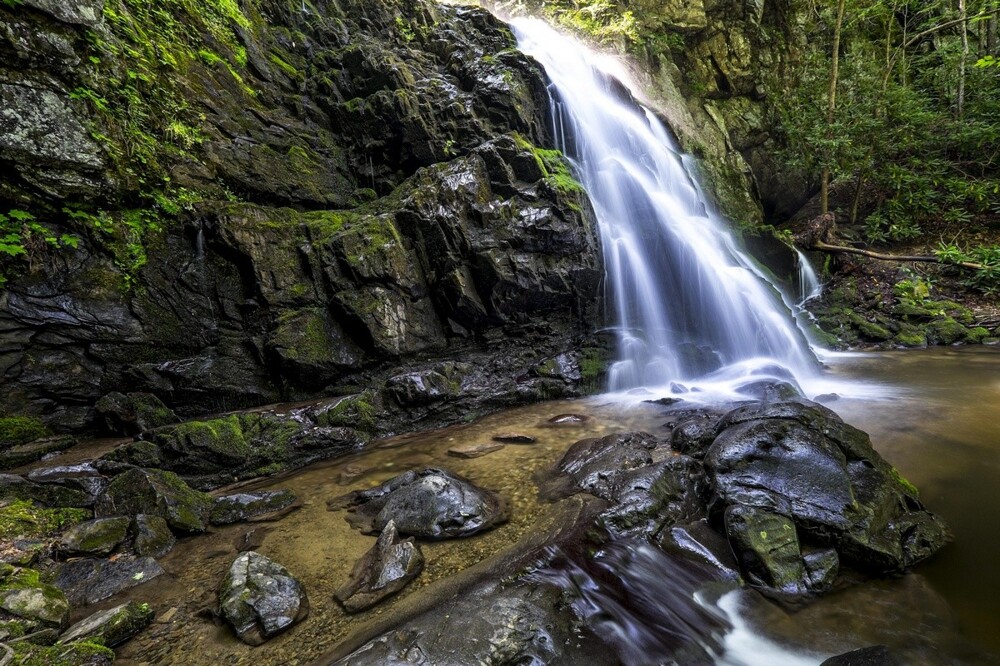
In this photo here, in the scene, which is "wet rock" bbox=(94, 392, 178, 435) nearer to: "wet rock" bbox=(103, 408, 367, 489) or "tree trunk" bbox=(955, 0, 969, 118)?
"wet rock" bbox=(103, 408, 367, 489)

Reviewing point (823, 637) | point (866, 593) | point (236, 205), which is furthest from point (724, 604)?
point (236, 205)

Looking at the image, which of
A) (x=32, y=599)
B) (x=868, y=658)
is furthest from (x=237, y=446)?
(x=868, y=658)

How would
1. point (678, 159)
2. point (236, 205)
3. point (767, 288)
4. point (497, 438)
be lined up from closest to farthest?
point (497, 438), point (236, 205), point (767, 288), point (678, 159)

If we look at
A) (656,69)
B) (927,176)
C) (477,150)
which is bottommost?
(927,176)

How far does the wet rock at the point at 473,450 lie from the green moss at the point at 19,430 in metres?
5.68

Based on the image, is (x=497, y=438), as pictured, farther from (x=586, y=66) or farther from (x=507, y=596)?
(x=586, y=66)

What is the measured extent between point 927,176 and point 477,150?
1535 cm

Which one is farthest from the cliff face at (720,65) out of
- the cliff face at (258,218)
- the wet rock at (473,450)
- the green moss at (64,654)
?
the green moss at (64,654)

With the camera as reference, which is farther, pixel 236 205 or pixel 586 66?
pixel 586 66

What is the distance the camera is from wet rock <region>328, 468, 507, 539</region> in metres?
3.74

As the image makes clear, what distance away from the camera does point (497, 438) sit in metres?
6.20

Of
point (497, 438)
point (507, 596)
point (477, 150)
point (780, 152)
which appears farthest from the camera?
point (780, 152)

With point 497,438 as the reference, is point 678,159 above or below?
above

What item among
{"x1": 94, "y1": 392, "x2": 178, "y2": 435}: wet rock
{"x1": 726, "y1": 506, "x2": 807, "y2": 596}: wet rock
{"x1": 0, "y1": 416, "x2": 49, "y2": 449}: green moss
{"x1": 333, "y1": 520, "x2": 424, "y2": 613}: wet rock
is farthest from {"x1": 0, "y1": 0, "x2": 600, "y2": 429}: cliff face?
{"x1": 726, "y1": 506, "x2": 807, "y2": 596}: wet rock
